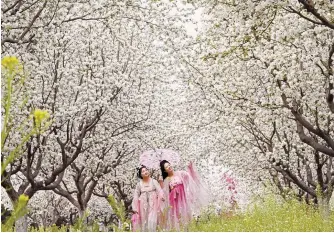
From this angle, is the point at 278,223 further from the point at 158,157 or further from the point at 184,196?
the point at 158,157

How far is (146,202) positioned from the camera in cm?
1476

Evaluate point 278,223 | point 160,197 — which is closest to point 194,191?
point 160,197

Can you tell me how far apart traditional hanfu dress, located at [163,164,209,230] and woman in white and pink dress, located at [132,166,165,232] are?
60 centimetres

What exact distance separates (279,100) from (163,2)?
3.46 m

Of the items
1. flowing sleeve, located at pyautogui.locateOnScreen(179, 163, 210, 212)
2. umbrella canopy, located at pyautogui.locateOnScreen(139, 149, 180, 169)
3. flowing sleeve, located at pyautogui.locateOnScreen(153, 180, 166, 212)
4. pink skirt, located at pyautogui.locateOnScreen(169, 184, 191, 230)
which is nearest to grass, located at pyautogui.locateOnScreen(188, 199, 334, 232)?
flowing sleeve, located at pyautogui.locateOnScreen(153, 180, 166, 212)

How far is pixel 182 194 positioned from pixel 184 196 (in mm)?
86

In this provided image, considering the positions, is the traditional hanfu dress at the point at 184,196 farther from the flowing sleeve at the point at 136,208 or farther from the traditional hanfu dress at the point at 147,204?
the flowing sleeve at the point at 136,208

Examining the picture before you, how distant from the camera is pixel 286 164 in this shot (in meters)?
17.5

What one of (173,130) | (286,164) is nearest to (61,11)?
(286,164)

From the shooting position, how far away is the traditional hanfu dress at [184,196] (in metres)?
15.4

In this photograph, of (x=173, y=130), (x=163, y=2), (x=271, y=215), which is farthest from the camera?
(x=173, y=130)

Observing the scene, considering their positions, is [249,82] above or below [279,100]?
above

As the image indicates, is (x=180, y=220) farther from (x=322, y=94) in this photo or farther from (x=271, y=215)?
(x=322, y=94)

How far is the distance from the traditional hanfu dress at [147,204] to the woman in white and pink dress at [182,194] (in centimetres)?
57
